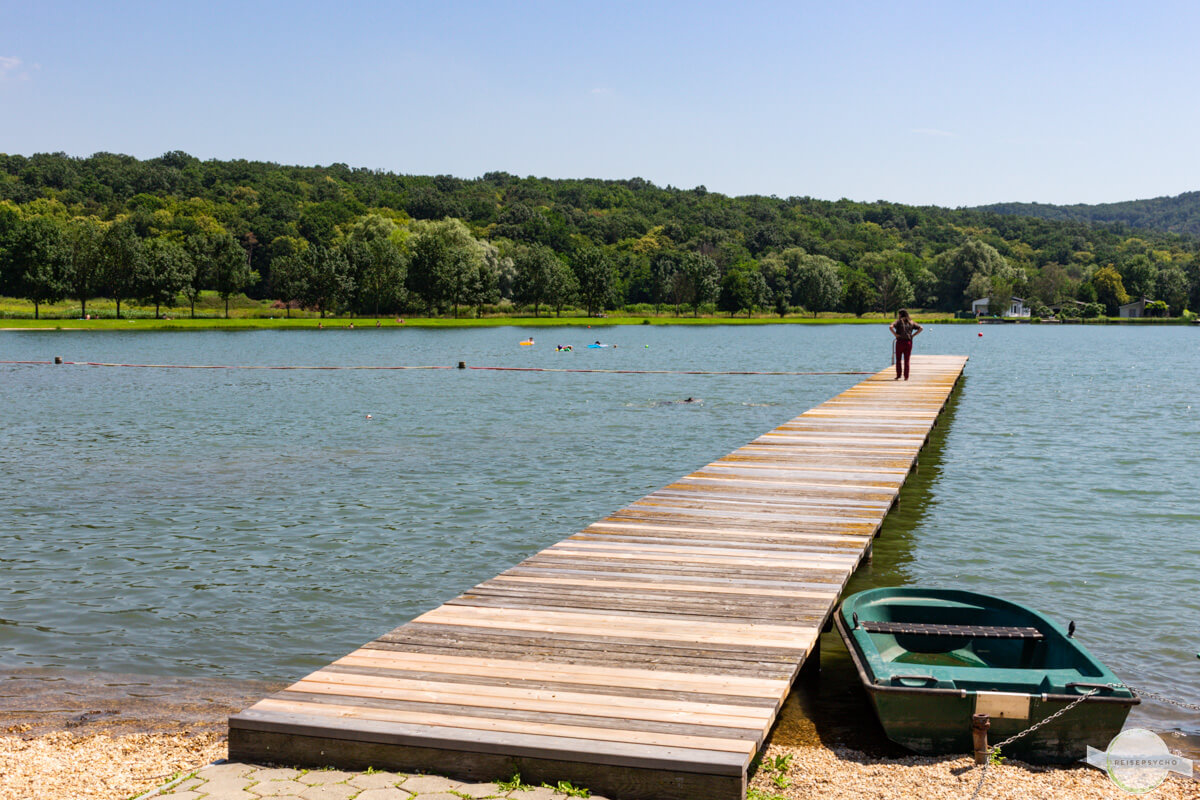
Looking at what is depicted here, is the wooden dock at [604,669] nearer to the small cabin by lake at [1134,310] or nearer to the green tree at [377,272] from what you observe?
the green tree at [377,272]

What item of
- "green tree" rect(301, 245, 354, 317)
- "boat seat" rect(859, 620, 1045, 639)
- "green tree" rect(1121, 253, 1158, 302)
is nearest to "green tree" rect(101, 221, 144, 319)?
"green tree" rect(301, 245, 354, 317)

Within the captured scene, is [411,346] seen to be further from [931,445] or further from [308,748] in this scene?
[308,748]

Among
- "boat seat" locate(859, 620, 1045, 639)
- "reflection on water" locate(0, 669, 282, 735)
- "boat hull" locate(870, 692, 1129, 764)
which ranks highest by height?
"boat seat" locate(859, 620, 1045, 639)

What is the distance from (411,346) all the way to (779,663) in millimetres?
65311

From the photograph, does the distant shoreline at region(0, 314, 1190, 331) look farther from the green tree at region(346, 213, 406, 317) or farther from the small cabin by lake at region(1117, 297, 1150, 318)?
the small cabin by lake at region(1117, 297, 1150, 318)

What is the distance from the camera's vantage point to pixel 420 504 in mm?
15695

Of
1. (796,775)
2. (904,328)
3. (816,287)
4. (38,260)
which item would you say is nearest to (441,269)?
(38,260)

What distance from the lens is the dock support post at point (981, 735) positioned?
6156mm

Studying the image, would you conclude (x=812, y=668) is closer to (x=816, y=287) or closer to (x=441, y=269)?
(x=441, y=269)

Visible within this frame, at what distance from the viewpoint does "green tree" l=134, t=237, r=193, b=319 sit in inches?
3693

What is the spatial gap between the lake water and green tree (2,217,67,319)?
202 ft

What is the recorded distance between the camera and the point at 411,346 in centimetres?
6975

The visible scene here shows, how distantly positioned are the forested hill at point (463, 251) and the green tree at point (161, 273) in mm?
203

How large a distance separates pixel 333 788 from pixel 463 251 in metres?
109
